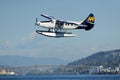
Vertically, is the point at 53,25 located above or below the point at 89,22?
below

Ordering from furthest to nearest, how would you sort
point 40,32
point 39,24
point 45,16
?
point 45,16, point 39,24, point 40,32

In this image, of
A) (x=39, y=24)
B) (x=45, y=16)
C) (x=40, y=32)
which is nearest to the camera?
(x=40, y=32)

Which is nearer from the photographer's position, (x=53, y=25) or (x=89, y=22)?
(x=53, y=25)

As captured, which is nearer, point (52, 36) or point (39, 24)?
point (52, 36)

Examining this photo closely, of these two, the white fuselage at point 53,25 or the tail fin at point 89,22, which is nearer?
the white fuselage at point 53,25

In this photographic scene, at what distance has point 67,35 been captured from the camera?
91.7m

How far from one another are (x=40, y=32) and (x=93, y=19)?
15865mm

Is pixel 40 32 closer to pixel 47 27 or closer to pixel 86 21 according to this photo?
pixel 47 27

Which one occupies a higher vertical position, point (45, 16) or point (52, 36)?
point (45, 16)

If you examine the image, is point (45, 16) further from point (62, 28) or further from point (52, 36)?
point (52, 36)

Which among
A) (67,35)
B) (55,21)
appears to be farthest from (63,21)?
(67,35)

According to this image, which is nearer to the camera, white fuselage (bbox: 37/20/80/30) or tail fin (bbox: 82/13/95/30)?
white fuselage (bbox: 37/20/80/30)

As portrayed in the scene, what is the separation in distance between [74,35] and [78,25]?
8.00 meters

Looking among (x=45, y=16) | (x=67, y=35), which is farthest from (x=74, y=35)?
(x=45, y=16)
